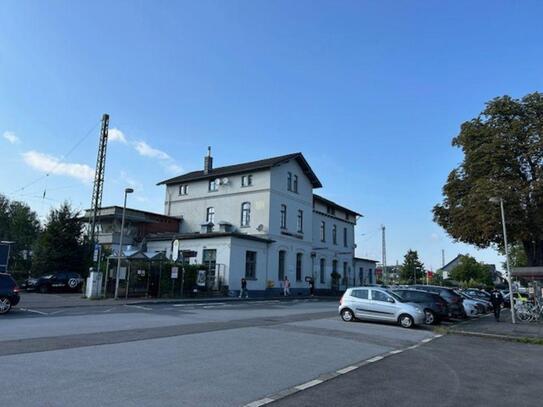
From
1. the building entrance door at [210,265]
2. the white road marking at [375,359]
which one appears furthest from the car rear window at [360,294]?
the building entrance door at [210,265]

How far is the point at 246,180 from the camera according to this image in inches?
1686

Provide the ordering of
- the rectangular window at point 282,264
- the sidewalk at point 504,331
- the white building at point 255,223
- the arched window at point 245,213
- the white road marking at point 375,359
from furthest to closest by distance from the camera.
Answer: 1. the rectangular window at point 282,264
2. the arched window at point 245,213
3. the white building at point 255,223
4. the sidewalk at point 504,331
5. the white road marking at point 375,359

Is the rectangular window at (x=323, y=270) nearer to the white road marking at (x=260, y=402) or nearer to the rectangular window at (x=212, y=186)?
the rectangular window at (x=212, y=186)

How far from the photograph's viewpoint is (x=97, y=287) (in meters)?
27.3

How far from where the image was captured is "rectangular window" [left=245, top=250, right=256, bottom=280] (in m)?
38.4

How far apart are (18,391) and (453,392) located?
21.9ft

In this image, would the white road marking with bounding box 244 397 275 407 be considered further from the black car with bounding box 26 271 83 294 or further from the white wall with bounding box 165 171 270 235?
the white wall with bounding box 165 171 270 235

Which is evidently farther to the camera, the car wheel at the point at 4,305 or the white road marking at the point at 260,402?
the car wheel at the point at 4,305

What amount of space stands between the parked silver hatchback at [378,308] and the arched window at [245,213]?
22619 mm

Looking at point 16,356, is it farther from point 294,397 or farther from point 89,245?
point 89,245

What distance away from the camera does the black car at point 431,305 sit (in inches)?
803

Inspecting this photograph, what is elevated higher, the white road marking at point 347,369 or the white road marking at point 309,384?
the white road marking at point 347,369

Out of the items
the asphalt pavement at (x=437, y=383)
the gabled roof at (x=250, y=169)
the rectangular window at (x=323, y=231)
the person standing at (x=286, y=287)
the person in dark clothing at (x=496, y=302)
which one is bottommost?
the asphalt pavement at (x=437, y=383)

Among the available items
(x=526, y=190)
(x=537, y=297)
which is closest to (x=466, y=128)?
(x=526, y=190)
